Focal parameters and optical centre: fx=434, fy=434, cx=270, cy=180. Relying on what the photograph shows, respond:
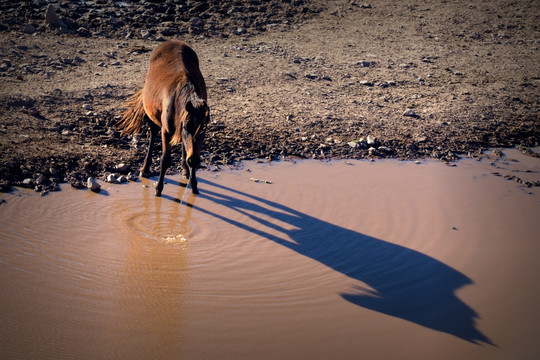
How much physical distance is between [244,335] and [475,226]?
11.7 ft

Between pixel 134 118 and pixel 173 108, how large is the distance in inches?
63.8

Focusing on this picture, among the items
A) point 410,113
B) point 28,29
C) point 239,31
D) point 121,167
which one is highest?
point 239,31

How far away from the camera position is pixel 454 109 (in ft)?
29.5

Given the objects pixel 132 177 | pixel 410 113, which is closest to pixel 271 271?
pixel 132 177

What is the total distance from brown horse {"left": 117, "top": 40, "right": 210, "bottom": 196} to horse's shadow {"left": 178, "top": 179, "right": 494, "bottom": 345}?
87 centimetres

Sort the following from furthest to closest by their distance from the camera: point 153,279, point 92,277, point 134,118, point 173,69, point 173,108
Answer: point 134,118, point 173,69, point 173,108, point 153,279, point 92,277

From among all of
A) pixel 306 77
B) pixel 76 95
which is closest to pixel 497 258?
pixel 306 77

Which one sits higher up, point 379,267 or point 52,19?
point 52,19

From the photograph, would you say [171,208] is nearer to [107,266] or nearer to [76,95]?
[107,266]

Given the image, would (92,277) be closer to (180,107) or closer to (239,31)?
(180,107)

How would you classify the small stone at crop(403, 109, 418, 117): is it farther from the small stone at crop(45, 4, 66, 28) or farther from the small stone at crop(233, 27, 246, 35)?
the small stone at crop(45, 4, 66, 28)

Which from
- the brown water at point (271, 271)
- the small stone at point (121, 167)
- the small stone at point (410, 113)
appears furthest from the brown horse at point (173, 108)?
the small stone at point (410, 113)

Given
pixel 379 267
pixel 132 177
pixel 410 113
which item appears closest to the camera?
pixel 379 267

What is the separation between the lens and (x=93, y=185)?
5434 millimetres
